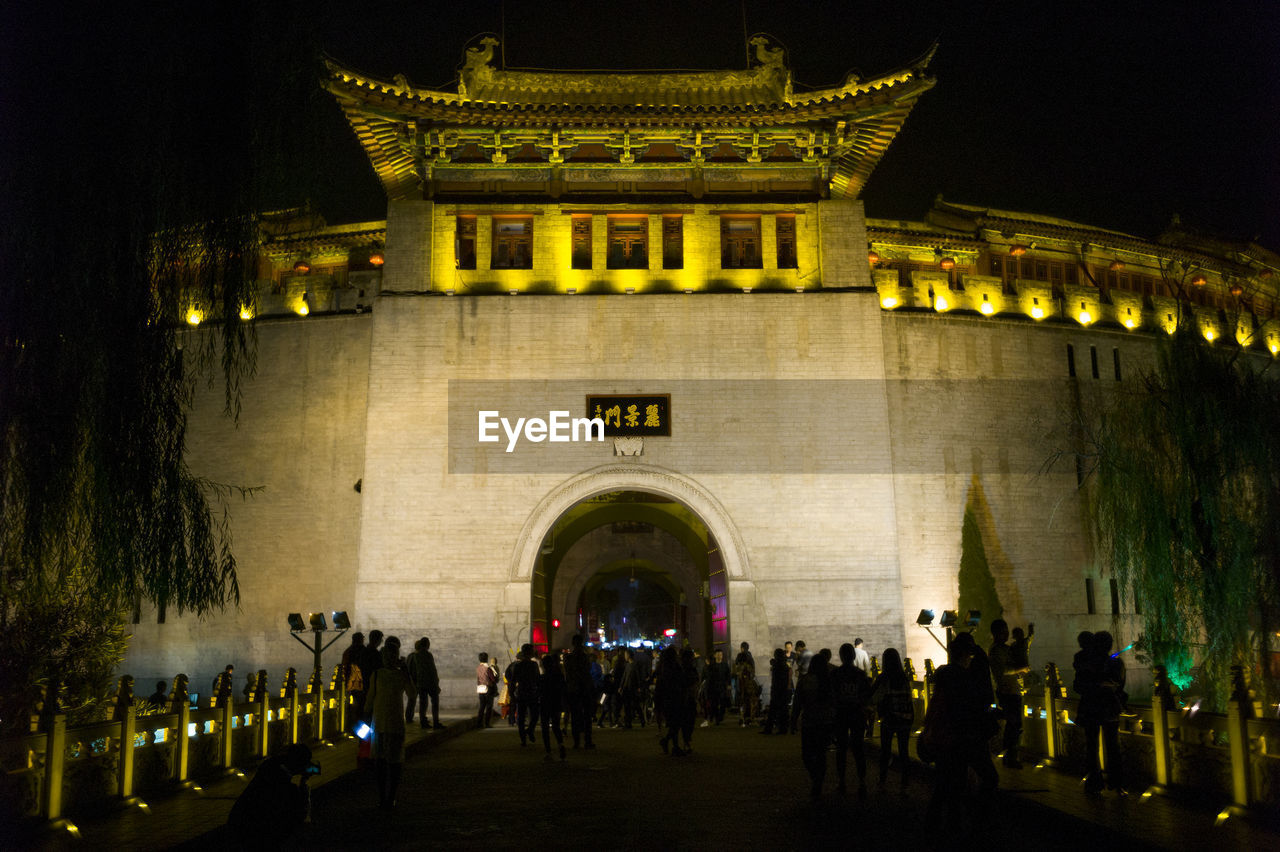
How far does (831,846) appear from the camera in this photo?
18.8ft

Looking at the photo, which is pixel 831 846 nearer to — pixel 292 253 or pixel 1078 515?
pixel 1078 515

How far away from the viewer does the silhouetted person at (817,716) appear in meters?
7.55

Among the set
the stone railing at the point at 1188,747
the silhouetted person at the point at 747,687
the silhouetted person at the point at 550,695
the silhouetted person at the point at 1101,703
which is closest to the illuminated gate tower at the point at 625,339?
the silhouetted person at the point at 747,687

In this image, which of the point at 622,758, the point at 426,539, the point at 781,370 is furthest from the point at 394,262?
the point at 622,758

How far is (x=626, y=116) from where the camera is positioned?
16.3m

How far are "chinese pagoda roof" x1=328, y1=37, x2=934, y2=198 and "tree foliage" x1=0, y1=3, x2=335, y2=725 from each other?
9650mm

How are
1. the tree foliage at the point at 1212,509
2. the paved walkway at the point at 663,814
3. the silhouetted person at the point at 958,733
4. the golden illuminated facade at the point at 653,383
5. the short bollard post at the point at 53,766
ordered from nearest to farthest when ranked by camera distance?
1. the silhouetted person at the point at 958,733
2. the paved walkway at the point at 663,814
3. the short bollard post at the point at 53,766
4. the tree foliage at the point at 1212,509
5. the golden illuminated facade at the point at 653,383

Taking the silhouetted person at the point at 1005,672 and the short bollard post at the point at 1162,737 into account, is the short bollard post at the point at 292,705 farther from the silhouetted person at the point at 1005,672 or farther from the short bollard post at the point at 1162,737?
the short bollard post at the point at 1162,737

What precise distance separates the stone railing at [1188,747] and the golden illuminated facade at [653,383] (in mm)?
7131

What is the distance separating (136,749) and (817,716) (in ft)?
15.0

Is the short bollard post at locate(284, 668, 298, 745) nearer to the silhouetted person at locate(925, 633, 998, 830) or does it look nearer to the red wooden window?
the silhouetted person at locate(925, 633, 998, 830)

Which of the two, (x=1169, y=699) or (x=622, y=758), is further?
(x=622, y=758)

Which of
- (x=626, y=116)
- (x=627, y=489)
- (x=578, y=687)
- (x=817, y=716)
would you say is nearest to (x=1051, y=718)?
(x=817, y=716)

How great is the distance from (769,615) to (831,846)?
32.2 feet
